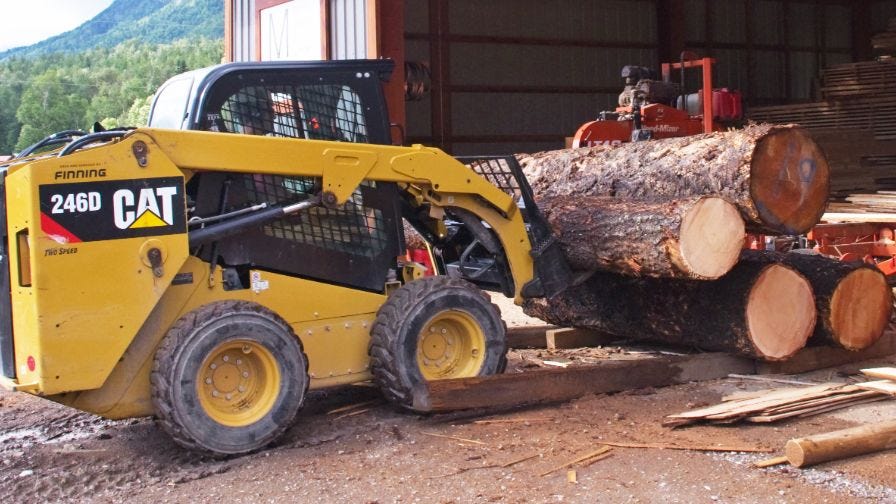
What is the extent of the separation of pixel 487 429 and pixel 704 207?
195 centimetres

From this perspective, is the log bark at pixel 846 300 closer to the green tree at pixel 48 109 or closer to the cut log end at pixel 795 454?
the cut log end at pixel 795 454

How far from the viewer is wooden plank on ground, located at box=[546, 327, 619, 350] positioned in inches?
330

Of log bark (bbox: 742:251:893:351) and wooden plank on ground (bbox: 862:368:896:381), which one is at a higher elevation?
log bark (bbox: 742:251:893:351)

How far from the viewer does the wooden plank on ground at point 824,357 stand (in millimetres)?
7238

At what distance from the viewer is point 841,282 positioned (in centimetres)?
729

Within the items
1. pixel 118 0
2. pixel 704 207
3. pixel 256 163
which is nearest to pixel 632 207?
pixel 704 207

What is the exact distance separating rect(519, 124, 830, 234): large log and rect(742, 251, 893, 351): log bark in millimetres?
Answer: 462

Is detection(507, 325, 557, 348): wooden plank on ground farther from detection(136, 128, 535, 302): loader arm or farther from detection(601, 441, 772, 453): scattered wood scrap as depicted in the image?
detection(601, 441, 772, 453): scattered wood scrap

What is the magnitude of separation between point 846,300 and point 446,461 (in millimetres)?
3557

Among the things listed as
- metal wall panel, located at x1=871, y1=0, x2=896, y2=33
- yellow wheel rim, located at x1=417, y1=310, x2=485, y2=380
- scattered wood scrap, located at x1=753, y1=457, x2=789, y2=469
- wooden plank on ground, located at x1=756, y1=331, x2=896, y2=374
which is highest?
metal wall panel, located at x1=871, y1=0, x2=896, y2=33

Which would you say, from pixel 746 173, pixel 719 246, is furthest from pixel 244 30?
pixel 719 246

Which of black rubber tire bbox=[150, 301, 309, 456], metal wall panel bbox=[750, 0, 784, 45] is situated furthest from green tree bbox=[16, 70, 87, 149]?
black rubber tire bbox=[150, 301, 309, 456]

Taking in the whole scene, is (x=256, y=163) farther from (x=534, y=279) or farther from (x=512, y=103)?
(x=512, y=103)

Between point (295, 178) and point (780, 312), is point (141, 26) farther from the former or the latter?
point (780, 312)
